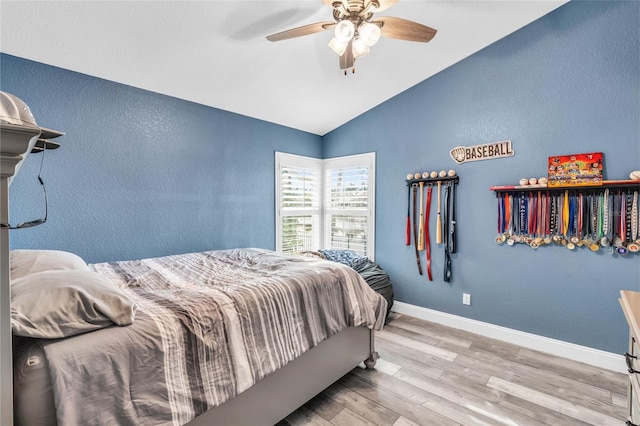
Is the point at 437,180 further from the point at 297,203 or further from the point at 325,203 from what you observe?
the point at 297,203

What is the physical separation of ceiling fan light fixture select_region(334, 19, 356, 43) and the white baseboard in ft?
9.23

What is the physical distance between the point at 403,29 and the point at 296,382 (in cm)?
224

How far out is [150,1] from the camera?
1.84m

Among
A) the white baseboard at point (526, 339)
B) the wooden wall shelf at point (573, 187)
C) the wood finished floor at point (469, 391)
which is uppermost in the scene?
the wooden wall shelf at point (573, 187)

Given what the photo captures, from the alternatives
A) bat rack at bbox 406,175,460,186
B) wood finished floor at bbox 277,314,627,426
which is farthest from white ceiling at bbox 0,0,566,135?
wood finished floor at bbox 277,314,627,426

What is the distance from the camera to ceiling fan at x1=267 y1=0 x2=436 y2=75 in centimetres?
170

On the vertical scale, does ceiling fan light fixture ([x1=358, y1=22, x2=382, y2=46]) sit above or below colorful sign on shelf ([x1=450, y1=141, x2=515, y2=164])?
above

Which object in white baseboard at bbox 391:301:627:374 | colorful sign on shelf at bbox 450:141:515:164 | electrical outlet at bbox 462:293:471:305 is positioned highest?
colorful sign on shelf at bbox 450:141:515:164

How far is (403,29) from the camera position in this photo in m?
1.85

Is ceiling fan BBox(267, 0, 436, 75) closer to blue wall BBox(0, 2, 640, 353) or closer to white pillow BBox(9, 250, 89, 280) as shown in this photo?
blue wall BBox(0, 2, 640, 353)

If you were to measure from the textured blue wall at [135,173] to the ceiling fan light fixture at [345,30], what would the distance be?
76.6 inches

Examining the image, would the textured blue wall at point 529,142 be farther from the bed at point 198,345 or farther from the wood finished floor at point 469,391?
the bed at point 198,345

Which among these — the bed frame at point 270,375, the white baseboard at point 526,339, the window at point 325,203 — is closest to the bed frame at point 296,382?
the bed frame at point 270,375

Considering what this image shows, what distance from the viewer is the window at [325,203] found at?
384cm
